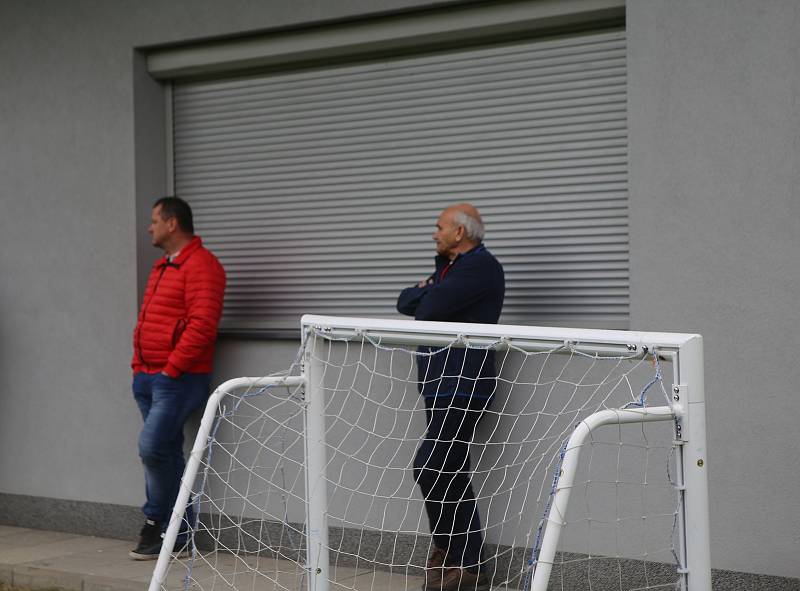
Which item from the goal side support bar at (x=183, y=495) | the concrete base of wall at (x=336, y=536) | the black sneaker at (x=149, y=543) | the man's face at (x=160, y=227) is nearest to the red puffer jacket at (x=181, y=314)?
the man's face at (x=160, y=227)

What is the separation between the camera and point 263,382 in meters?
4.34

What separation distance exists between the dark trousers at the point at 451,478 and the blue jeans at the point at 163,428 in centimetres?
153

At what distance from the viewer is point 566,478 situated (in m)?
3.23

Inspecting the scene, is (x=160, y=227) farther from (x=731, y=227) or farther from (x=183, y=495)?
(x=731, y=227)

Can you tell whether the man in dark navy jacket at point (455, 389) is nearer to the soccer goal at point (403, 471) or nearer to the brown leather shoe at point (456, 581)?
A: the brown leather shoe at point (456, 581)

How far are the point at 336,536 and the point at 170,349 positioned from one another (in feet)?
4.38

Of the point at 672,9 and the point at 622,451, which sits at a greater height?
the point at 672,9

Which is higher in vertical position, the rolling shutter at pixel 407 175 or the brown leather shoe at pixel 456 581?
the rolling shutter at pixel 407 175

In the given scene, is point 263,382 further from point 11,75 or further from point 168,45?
point 11,75

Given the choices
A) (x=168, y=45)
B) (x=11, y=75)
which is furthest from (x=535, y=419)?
(x=11, y=75)

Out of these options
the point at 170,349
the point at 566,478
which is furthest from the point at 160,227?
the point at 566,478

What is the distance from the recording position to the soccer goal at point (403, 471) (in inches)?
175

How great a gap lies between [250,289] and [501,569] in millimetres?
2245

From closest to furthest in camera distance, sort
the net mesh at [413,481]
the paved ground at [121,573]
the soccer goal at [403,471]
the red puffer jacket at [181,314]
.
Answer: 1. the soccer goal at [403,471]
2. the net mesh at [413,481]
3. the paved ground at [121,573]
4. the red puffer jacket at [181,314]
